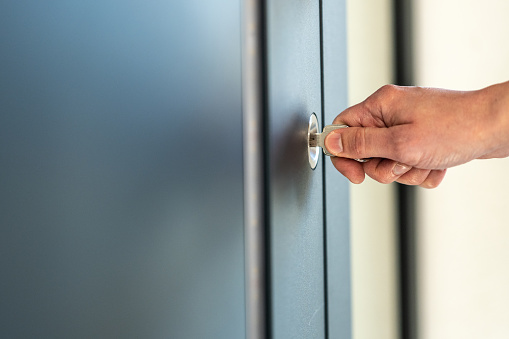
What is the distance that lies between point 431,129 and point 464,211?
487 millimetres

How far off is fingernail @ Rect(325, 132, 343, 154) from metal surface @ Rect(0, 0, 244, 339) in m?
0.15

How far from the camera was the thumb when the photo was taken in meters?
0.49

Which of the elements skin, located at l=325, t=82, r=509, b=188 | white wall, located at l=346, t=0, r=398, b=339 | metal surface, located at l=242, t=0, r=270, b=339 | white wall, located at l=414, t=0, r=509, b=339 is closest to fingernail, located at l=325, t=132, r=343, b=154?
skin, located at l=325, t=82, r=509, b=188

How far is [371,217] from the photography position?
2.91 ft

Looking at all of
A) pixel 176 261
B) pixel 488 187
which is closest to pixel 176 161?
pixel 176 261

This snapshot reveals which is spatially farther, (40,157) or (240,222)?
(240,222)

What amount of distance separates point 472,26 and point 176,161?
2.45ft

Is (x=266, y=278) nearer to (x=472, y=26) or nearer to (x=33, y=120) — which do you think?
(x=33, y=120)

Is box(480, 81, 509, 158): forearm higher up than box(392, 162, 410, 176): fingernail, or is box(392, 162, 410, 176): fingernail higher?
box(480, 81, 509, 158): forearm

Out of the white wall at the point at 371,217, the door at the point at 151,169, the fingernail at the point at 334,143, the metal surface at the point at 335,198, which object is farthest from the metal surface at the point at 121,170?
the white wall at the point at 371,217

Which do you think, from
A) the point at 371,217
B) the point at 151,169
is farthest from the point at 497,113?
the point at 371,217

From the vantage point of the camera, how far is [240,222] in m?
0.37

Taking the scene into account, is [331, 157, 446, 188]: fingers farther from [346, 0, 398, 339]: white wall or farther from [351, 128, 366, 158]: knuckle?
[346, 0, 398, 339]: white wall

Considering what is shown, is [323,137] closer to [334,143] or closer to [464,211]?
[334,143]
